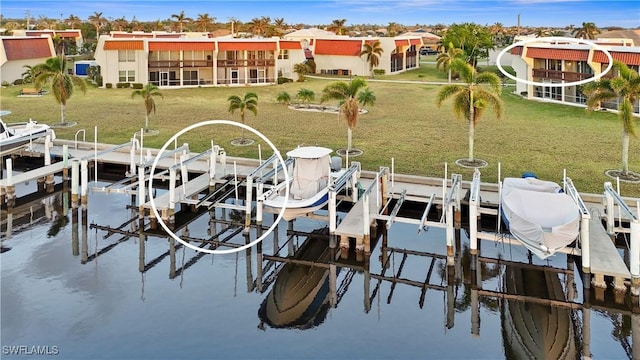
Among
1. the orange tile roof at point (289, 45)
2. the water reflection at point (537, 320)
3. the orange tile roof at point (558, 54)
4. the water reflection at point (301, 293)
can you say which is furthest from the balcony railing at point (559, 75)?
the water reflection at point (301, 293)

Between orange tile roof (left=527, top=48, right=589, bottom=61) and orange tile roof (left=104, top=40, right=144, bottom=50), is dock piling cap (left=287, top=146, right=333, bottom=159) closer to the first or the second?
orange tile roof (left=527, top=48, right=589, bottom=61)

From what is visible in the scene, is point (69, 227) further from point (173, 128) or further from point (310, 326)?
point (173, 128)

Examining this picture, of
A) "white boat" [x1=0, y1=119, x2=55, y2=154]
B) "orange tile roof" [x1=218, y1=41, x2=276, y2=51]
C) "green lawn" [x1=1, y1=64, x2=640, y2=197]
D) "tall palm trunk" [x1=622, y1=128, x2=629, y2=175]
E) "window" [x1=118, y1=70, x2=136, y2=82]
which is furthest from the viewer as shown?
"orange tile roof" [x1=218, y1=41, x2=276, y2=51]

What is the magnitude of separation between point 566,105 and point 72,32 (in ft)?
294

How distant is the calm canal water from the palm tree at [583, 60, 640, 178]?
10.0 m

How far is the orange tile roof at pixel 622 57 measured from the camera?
1672 inches

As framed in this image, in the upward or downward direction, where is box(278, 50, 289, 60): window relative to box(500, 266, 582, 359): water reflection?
upward

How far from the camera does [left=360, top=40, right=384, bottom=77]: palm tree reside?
7788cm

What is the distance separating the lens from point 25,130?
1192 inches

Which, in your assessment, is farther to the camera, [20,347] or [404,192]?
[404,192]

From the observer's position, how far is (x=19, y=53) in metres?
68.4

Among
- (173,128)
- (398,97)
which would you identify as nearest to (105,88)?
(173,128)

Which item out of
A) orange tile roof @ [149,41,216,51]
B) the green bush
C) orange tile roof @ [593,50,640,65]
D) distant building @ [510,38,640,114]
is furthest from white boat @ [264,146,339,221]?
the green bush

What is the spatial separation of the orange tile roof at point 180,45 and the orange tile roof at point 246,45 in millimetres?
1228
